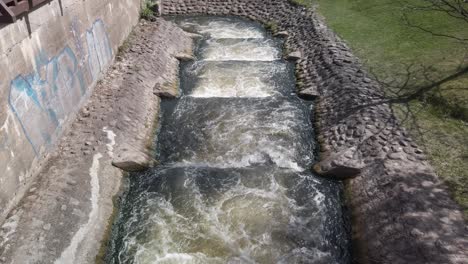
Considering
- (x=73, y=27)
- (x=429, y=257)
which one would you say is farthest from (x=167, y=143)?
(x=429, y=257)

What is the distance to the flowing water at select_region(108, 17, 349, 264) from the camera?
9.90 m

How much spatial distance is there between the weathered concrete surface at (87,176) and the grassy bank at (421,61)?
356 inches

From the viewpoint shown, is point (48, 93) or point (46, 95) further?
point (48, 93)

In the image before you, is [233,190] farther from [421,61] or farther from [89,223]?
[421,61]

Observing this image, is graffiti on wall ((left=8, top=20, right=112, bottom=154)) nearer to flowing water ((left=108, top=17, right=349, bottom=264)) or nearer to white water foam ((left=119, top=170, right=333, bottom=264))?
flowing water ((left=108, top=17, right=349, bottom=264))

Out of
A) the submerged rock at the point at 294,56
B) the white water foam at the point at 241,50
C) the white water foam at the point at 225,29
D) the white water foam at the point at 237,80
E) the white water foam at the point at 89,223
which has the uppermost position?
the white water foam at the point at 89,223

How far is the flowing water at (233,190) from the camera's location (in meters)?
9.90

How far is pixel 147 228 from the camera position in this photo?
1046 centimetres

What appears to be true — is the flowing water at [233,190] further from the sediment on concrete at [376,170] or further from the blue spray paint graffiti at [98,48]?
the blue spray paint graffiti at [98,48]

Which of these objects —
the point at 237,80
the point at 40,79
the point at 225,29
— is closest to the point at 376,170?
the point at 237,80

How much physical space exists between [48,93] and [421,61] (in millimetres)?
14460

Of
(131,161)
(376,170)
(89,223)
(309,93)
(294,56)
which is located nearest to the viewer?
(89,223)

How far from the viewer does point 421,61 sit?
16.9 meters

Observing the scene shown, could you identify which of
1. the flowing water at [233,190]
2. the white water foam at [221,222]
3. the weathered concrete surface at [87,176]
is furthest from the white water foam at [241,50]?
the white water foam at [221,222]
